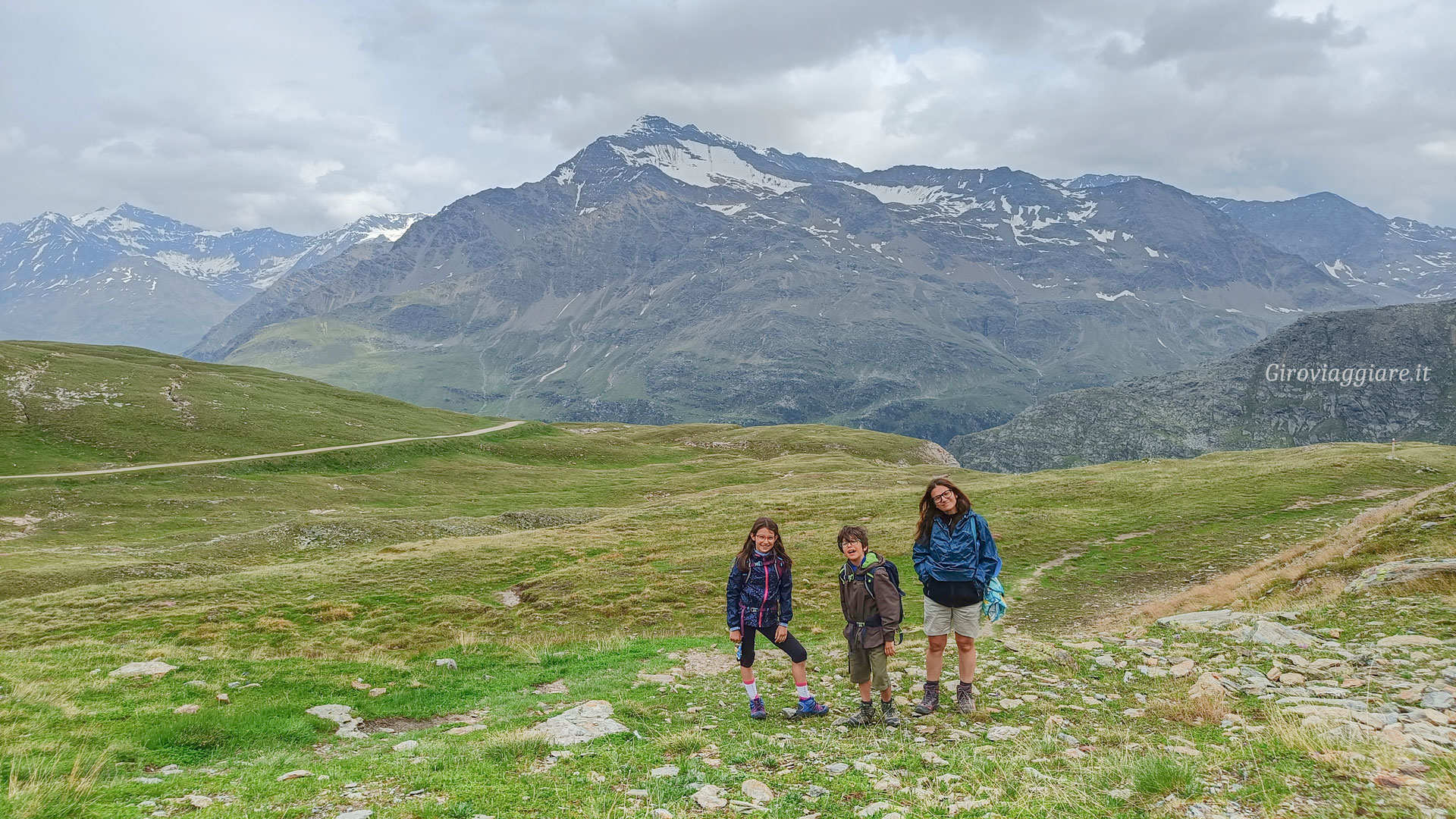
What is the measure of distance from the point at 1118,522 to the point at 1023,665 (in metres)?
31.7

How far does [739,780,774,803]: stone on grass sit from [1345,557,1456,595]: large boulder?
18.0 meters

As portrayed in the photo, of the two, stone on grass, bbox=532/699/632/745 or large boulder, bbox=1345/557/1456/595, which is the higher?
large boulder, bbox=1345/557/1456/595

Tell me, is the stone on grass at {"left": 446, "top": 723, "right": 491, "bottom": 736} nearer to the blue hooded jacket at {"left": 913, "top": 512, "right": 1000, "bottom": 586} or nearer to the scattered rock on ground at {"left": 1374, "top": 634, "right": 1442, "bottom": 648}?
the blue hooded jacket at {"left": 913, "top": 512, "right": 1000, "bottom": 586}

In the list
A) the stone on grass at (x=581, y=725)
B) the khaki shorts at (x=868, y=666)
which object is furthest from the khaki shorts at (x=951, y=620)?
the stone on grass at (x=581, y=725)

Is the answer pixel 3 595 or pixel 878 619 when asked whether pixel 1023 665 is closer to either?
pixel 878 619

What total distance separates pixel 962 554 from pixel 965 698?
279cm

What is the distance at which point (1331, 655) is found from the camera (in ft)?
41.4

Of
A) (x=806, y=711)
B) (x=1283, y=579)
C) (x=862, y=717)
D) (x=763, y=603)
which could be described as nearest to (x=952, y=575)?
(x=862, y=717)

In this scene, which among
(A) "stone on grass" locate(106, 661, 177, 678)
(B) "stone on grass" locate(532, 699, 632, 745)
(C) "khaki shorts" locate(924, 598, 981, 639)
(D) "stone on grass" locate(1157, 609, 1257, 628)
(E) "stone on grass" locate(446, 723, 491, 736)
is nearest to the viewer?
(B) "stone on grass" locate(532, 699, 632, 745)

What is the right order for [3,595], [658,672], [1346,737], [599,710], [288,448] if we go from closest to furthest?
[1346,737] < [599,710] < [658,672] < [3,595] < [288,448]

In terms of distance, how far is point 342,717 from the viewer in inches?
613

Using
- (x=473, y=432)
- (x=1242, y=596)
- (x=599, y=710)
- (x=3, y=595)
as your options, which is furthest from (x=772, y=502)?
(x=473, y=432)

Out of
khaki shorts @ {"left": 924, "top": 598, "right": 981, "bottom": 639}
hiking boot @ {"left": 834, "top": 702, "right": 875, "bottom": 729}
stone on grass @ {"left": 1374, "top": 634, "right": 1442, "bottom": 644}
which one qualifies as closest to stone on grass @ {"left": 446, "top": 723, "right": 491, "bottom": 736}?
hiking boot @ {"left": 834, "top": 702, "right": 875, "bottom": 729}

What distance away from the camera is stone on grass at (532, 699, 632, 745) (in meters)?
11.9
